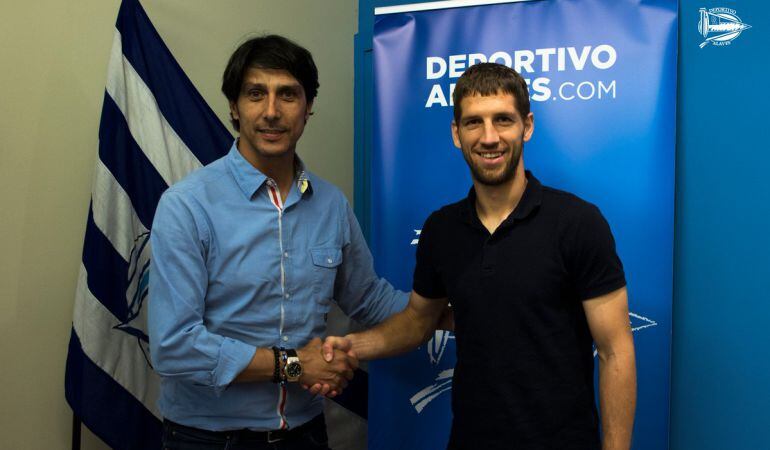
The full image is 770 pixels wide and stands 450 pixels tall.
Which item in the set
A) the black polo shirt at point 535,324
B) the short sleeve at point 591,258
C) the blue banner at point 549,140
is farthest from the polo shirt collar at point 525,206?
the blue banner at point 549,140

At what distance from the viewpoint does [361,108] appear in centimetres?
288

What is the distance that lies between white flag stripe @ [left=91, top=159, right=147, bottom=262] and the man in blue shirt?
57 centimetres

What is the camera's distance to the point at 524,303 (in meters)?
1.64

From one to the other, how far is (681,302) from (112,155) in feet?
6.46

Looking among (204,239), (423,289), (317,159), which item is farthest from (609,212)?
(317,159)

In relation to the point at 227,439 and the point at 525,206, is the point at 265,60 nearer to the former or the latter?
the point at 525,206

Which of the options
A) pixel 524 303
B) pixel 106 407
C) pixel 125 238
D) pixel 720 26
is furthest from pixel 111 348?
pixel 720 26

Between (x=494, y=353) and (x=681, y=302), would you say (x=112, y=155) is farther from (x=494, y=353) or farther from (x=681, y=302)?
(x=681, y=302)

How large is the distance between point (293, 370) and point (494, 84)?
0.93m

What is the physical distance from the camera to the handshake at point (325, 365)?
1.89m

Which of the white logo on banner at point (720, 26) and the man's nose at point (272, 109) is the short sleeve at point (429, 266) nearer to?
the man's nose at point (272, 109)

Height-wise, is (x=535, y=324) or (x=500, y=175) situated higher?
(x=500, y=175)

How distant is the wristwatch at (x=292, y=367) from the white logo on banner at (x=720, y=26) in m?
1.58

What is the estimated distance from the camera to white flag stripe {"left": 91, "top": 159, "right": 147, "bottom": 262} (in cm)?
230
